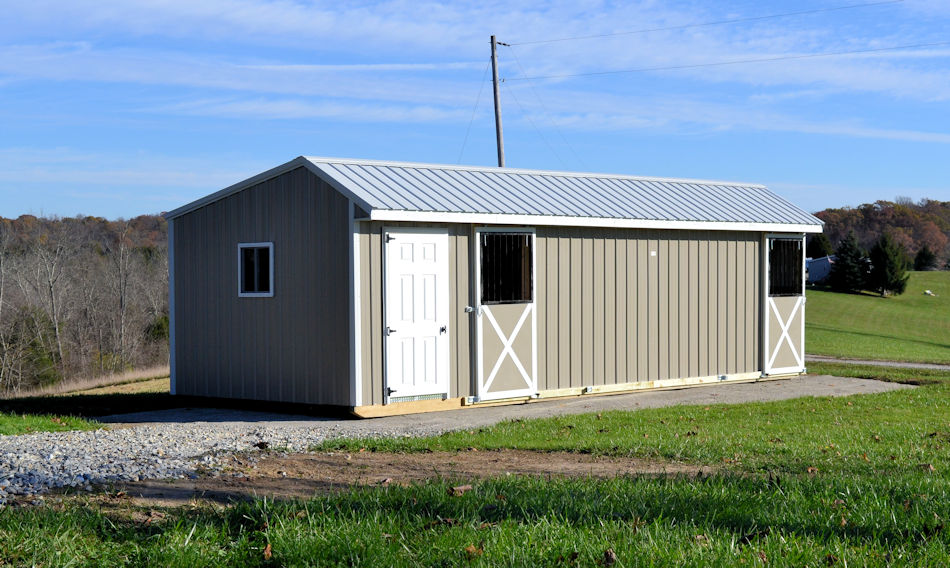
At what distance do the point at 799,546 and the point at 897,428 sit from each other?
21.3ft

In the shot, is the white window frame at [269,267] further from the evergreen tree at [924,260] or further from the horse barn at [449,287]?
the evergreen tree at [924,260]

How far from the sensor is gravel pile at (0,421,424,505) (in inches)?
293

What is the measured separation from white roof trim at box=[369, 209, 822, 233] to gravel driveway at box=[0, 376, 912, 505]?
8.23 ft

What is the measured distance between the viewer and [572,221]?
556 inches

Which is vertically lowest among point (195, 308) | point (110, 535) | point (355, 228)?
point (110, 535)

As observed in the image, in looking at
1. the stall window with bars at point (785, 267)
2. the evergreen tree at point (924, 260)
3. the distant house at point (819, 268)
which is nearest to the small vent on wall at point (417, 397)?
the stall window with bars at point (785, 267)

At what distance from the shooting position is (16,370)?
117 ft

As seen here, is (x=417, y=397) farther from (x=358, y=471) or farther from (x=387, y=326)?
(x=358, y=471)

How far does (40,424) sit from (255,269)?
3385 mm

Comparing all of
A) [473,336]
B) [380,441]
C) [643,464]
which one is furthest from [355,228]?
[643,464]

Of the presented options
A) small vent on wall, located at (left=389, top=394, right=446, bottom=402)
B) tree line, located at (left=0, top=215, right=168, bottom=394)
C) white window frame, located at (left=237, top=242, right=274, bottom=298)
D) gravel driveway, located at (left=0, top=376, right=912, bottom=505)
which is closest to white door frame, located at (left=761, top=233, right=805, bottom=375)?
gravel driveway, located at (left=0, top=376, right=912, bottom=505)

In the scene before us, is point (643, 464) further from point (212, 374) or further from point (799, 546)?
point (212, 374)

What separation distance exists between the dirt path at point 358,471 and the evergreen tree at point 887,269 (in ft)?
153

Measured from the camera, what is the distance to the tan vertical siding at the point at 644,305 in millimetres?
14367
